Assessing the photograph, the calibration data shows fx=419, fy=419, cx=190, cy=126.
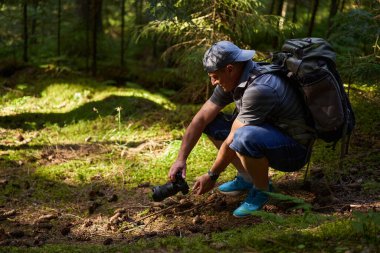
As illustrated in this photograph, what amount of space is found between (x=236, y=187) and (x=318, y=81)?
1.69m

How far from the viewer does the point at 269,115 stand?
4105 mm

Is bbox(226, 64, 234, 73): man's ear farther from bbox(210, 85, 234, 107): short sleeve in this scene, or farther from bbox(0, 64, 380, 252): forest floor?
bbox(0, 64, 380, 252): forest floor

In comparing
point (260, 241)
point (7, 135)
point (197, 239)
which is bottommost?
point (7, 135)

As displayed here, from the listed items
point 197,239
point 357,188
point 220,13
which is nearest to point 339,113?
point 357,188

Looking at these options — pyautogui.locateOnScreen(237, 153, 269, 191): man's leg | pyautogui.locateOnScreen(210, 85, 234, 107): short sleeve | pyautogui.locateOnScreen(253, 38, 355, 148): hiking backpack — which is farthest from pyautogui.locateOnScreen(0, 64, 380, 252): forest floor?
pyautogui.locateOnScreen(210, 85, 234, 107): short sleeve

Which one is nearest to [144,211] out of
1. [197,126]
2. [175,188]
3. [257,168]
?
[175,188]

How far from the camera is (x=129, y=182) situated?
6.00 metres

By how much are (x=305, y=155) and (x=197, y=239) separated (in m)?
1.44

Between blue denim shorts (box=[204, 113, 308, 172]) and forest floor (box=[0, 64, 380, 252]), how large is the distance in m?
0.52

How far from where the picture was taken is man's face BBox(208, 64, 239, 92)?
4.13 meters

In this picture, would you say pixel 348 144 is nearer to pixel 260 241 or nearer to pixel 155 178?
pixel 155 178

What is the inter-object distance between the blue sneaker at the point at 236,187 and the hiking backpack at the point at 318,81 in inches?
44.0

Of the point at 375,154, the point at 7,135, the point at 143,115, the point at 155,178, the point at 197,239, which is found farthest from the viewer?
the point at 143,115

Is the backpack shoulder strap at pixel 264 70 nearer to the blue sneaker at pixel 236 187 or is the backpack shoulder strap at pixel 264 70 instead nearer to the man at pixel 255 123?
the man at pixel 255 123
